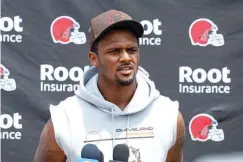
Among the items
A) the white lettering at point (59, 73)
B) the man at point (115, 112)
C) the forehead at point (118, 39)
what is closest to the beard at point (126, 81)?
the man at point (115, 112)

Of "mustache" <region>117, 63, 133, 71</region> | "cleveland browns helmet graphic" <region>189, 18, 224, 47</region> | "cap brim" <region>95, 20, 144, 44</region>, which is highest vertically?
"cleveland browns helmet graphic" <region>189, 18, 224, 47</region>

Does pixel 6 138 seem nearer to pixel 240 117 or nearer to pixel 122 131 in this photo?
pixel 240 117

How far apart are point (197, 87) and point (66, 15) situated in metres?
0.88

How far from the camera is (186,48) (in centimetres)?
359

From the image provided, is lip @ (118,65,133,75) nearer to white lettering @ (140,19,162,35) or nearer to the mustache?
the mustache

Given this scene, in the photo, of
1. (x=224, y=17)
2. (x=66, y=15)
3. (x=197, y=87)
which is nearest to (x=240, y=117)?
(x=197, y=87)

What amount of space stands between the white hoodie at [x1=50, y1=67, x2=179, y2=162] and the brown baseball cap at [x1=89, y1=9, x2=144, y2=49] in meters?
0.21

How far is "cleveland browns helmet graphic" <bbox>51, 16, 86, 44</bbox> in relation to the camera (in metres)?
3.57

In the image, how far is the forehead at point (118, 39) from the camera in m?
1.87

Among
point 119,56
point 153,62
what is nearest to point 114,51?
point 119,56

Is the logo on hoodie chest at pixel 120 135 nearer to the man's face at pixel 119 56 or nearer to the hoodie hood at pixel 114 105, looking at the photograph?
the hoodie hood at pixel 114 105

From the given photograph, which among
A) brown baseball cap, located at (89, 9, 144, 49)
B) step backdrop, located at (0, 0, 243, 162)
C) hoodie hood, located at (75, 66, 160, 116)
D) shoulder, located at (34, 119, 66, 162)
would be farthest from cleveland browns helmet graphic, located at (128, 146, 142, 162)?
step backdrop, located at (0, 0, 243, 162)

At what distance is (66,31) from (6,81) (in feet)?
1.51

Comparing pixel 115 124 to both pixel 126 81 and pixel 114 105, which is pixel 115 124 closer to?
pixel 114 105
